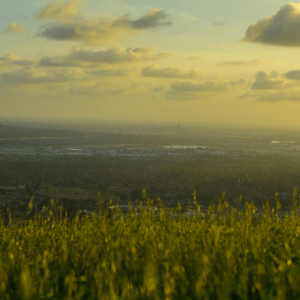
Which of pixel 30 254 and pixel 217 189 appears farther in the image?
pixel 217 189

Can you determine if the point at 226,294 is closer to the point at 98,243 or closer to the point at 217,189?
the point at 98,243

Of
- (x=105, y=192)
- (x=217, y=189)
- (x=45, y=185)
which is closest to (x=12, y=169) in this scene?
(x=45, y=185)

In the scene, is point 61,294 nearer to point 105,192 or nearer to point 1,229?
point 1,229

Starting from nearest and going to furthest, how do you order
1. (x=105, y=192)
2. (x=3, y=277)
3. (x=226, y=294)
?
1. (x=226, y=294)
2. (x=3, y=277)
3. (x=105, y=192)

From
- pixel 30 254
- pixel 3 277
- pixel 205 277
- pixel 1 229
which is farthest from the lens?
pixel 1 229

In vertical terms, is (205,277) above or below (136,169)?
above

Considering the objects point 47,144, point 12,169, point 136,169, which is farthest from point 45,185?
point 47,144
